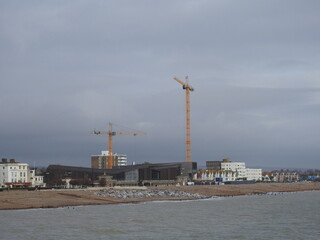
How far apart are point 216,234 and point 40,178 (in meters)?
124

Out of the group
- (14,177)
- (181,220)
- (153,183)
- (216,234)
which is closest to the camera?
(216,234)

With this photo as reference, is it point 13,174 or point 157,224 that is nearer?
point 157,224

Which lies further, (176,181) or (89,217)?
(176,181)

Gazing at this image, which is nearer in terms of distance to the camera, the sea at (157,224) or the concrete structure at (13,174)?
the sea at (157,224)

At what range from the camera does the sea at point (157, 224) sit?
52.3 metres

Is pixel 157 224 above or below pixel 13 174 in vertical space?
below

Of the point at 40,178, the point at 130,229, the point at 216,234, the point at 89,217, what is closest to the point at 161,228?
the point at 130,229

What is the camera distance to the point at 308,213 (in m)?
79.0

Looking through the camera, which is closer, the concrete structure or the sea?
the sea

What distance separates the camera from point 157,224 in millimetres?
61531

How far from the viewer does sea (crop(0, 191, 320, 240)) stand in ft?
172

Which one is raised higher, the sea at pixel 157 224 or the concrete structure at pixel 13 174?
the concrete structure at pixel 13 174

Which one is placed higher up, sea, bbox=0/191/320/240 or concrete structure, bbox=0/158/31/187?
concrete structure, bbox=0/158/31/187

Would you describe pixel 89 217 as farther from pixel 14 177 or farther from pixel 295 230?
pixel 14 177
